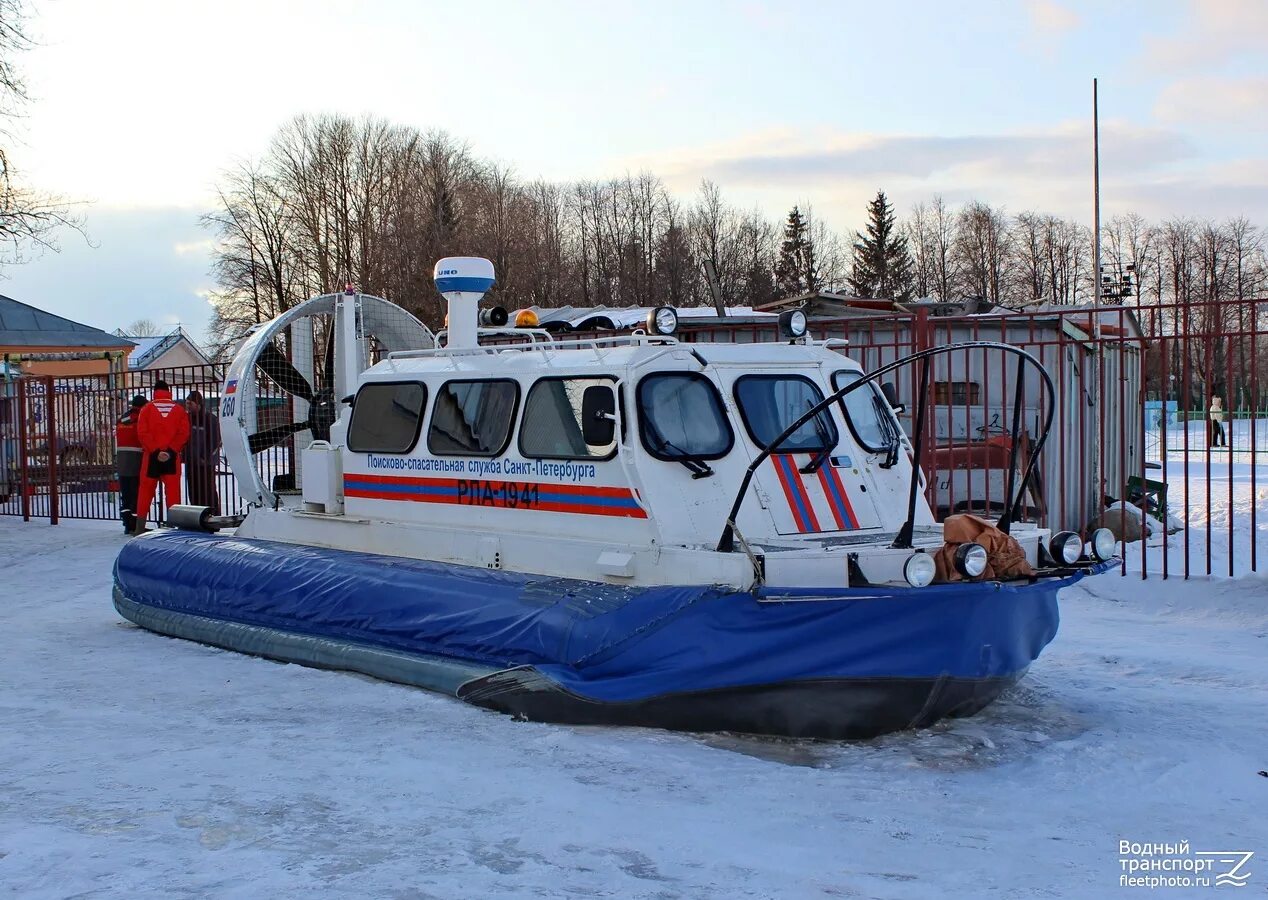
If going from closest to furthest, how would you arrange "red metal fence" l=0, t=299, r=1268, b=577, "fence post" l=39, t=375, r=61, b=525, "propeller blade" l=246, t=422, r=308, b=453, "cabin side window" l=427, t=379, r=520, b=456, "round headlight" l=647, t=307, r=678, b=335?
"round headlight" l=647, t=307, r=678, b=335 → "cabin side window" l=427, t=379, r=520, b=456 → "propeller blade" l=246, t=422, r=308, b=453 → "red metal fence" l=0, t=299, r=1268, b=577 → "fence post" l=39, t=375, r=61, b=525

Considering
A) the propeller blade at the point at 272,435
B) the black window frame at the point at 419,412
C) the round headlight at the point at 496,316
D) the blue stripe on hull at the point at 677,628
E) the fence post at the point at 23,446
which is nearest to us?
the blue stripe on hull at the point at 677,628

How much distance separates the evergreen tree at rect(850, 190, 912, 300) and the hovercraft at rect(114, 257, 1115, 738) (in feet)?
156

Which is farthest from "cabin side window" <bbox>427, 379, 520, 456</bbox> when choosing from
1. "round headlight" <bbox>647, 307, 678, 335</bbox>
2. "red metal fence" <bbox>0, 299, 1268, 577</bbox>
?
"red metal fence" <bbox>0, 299, 1268, 577</bbox>

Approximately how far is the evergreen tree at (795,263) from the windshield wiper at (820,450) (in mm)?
46912

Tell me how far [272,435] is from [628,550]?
11.9ft

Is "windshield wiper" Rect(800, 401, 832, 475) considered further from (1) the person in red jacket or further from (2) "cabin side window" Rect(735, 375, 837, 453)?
(1) the person in red jacket

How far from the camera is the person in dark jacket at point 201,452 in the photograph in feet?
42.9

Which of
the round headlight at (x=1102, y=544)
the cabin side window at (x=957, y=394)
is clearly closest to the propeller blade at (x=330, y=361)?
the round headlight at (x=1102, y=544)

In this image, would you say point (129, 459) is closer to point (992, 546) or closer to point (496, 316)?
point (496, 316)

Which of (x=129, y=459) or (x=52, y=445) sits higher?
(x=52, y=445)

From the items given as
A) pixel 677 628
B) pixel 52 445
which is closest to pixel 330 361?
pixel 677 628

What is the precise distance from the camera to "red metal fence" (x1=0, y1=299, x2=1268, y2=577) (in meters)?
8.62

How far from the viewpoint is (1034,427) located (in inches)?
476

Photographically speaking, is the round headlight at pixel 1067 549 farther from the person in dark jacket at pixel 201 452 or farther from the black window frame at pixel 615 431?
the person in dark jacket at pixel 201 452
